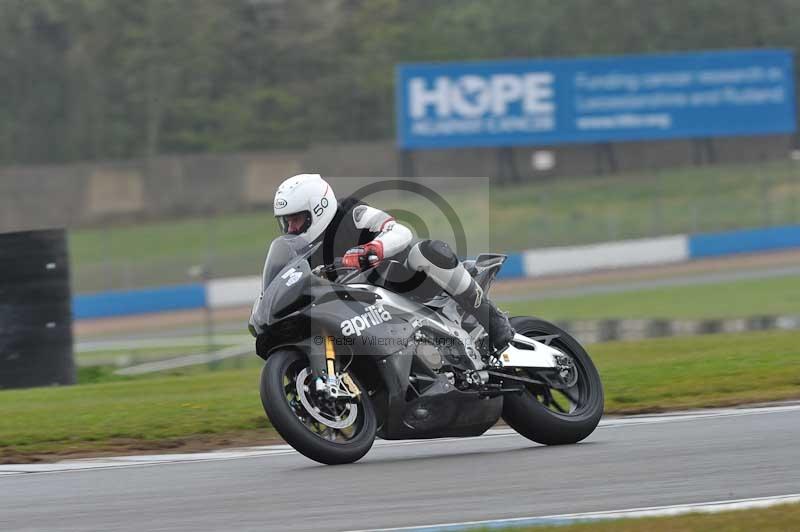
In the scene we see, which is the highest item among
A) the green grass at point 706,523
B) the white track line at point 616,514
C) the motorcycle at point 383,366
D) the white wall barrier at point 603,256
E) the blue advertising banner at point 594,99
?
the blue advertising banner at point 594,99

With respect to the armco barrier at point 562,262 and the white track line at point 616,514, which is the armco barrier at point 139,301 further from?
the white track line at point 616,514

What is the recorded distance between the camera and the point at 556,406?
8.70 meters

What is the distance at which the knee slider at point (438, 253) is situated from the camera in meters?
8.07

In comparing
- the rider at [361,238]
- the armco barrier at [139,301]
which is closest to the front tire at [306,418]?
the rider at [361,238]

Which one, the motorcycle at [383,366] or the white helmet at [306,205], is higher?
the white helmet at [306,205]

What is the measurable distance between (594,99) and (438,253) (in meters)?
38.8

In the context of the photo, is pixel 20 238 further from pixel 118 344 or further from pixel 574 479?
pixel 118 344

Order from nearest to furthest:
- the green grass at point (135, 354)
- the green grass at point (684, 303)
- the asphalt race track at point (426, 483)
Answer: the asphalt race track at point (426, 483) → the green grass at point (135, 354) → the green grass at point (684, 303)

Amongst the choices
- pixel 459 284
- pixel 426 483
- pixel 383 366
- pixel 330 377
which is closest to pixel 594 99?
pixel 459 284

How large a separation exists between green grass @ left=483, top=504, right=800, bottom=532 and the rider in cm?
254

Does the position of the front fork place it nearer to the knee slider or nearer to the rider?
the rider

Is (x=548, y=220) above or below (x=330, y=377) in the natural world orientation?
below

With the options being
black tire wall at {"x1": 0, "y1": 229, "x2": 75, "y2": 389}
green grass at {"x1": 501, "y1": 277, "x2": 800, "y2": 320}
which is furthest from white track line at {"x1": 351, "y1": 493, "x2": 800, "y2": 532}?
green grass at {"x1": 501, "y1": 277, "x2": 800, "y2": 320}

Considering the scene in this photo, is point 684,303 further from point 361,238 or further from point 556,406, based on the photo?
point 361,238
